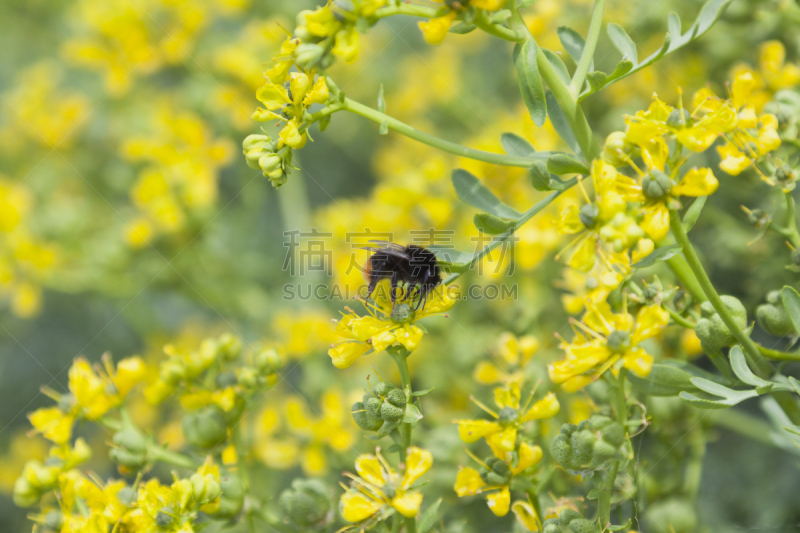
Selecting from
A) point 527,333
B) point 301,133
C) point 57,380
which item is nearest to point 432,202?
point 527,333

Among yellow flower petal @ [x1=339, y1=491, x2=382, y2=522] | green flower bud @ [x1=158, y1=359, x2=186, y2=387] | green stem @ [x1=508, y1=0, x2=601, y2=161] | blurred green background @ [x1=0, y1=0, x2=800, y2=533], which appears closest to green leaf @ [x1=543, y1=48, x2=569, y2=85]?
green stem @ [x1=508, y1=0, x2=601, y2=161]

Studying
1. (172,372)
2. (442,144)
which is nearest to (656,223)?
(442,144)

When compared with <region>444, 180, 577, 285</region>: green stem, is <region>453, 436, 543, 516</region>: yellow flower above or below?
below

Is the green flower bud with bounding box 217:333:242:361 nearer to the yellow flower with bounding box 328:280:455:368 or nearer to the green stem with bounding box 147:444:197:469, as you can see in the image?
the green stem with bounding box 147:444:197:469

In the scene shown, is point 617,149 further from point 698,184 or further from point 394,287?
point 394,287

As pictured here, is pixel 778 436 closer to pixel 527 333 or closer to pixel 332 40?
pixel 527 333

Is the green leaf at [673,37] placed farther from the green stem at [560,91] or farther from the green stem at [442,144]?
the green stem at [442,144]
